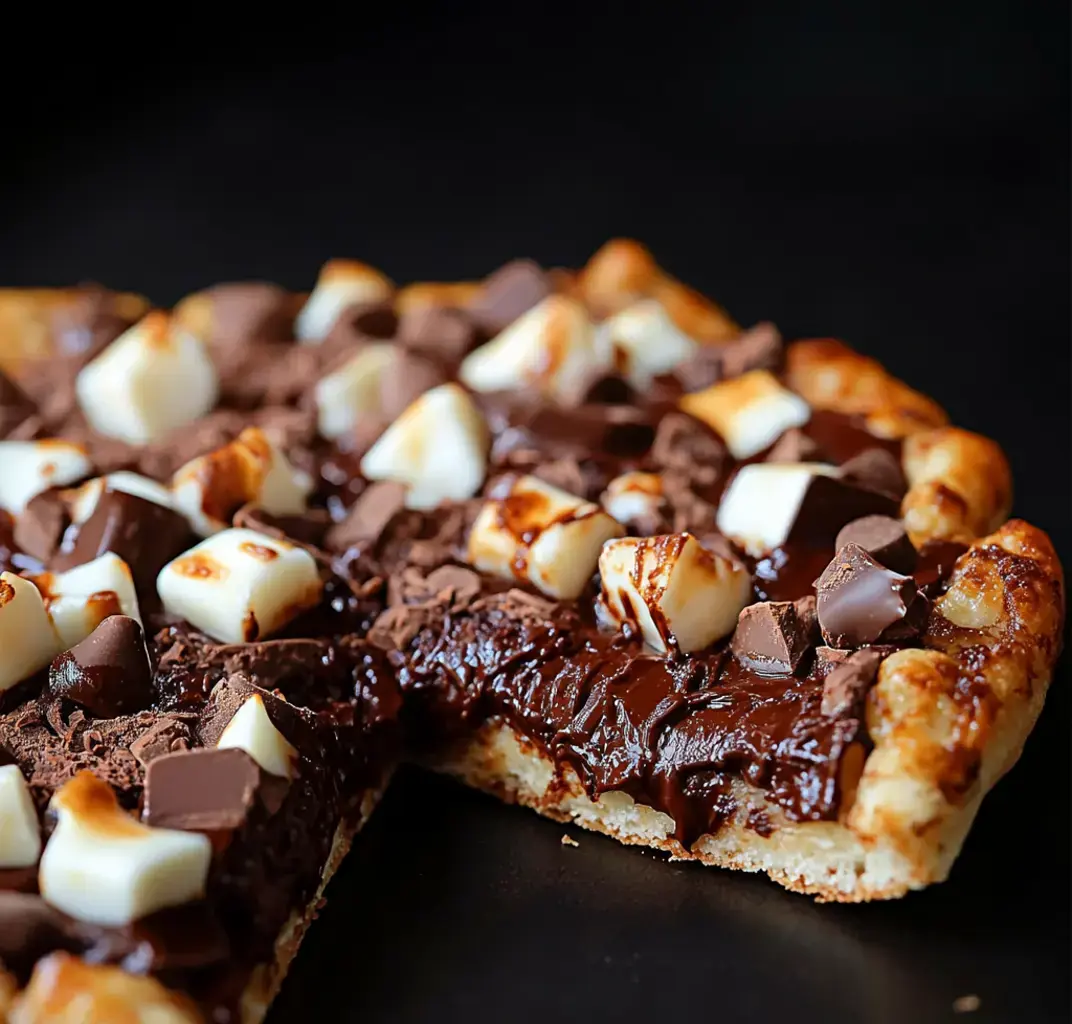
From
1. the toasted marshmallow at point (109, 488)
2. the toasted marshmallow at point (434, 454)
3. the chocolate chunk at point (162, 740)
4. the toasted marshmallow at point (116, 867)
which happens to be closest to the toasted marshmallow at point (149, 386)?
the toasted marshmallow at point (109, 488)

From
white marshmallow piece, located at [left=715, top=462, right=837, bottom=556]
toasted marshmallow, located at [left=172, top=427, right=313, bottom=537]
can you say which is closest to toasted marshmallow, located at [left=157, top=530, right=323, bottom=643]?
toasted marshmallow, located at [left=172, top=427, right=313, bottom=537]

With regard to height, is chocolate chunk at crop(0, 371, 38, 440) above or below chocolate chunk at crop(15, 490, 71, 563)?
below

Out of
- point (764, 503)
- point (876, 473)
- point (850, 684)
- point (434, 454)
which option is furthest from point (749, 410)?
point (850, 684)

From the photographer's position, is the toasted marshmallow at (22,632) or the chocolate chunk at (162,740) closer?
the chocolate chunk at (162,740)

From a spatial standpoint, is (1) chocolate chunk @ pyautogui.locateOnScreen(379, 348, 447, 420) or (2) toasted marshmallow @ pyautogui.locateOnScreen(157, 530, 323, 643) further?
(1) chocolate chunk @ pyautogui.locateOnScreen(379, 348, 447, 420)

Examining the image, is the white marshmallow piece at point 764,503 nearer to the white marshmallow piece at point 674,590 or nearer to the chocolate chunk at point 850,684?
the white marshmallow piece at point 674,590

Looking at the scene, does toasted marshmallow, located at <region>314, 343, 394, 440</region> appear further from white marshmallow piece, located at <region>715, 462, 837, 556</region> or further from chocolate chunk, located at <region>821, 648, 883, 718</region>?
chocolate chunk, located at <region>821, 648, 883, 718</region>

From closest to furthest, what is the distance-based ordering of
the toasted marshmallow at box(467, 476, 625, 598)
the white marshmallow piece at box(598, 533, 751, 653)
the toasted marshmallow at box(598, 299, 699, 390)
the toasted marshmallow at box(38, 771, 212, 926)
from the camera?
the toasted marshmallow at box(38, 771, 212, 926)
the white marshmallow piece at box(598, 533, 751, 653)
the toasted marshmallow at box(467, 476, 625, 598)
the toasted marshmallow at box(598, 299, 699, 390)

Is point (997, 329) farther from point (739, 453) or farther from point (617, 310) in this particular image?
point (739, 453)
